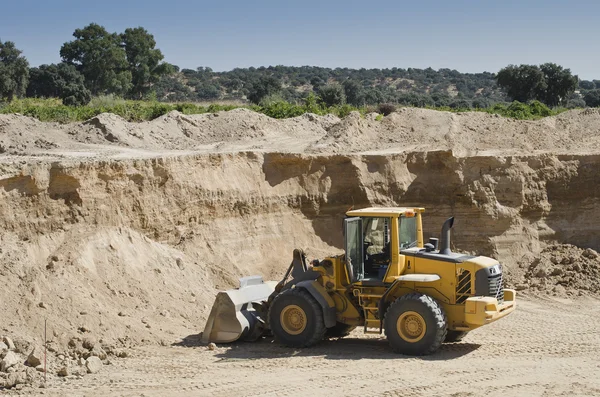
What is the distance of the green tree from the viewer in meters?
48.6

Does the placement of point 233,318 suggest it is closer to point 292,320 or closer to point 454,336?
point 292,320

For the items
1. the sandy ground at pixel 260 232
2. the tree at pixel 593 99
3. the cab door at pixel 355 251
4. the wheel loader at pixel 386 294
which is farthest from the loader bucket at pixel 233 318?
the tree at pixel 593 99

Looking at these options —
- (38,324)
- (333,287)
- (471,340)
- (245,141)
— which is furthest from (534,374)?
(245,141)

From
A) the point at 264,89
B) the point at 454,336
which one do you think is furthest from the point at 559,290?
the point at 264,89

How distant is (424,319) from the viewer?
42.7 feet

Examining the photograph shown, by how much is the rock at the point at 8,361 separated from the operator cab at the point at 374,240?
18.0ft

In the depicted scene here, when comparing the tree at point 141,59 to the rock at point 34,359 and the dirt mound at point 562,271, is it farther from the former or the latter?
the rock at point 34,359

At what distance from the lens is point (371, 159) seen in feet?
72.8

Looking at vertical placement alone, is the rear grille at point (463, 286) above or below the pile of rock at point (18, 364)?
above

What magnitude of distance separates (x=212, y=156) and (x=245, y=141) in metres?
5.56

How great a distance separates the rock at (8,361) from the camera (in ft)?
40.3

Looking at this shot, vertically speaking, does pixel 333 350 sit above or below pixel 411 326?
below

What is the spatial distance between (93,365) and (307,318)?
3584 millimetres

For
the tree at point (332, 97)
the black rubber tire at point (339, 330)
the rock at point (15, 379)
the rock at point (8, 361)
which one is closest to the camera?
the rock at point (15, 379)
